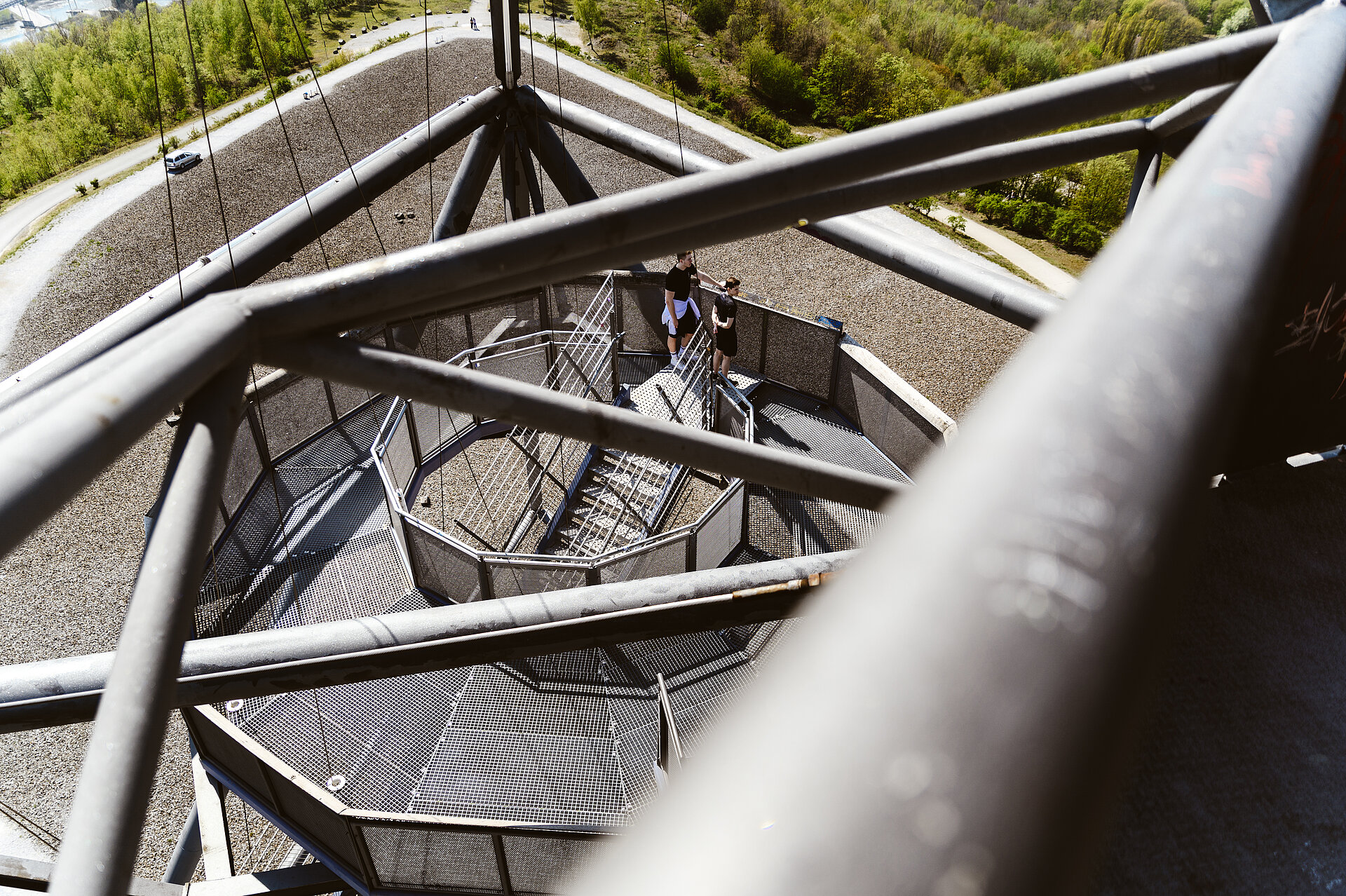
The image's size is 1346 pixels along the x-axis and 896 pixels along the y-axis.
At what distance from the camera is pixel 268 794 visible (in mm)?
8797

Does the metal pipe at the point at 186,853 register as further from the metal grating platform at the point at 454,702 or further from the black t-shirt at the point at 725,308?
the black t-shirt at the point at 725,308

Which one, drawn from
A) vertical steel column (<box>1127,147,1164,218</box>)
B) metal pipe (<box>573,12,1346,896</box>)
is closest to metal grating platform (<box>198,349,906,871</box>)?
vertical steel column (<box>1127,147,1164,218</box>)

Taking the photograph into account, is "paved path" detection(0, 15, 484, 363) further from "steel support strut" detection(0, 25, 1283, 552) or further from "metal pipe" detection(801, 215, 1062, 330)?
"steel support strut" detection(0, 25, 1283, 552)

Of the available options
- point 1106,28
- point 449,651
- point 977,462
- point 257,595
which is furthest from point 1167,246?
point 1106,28

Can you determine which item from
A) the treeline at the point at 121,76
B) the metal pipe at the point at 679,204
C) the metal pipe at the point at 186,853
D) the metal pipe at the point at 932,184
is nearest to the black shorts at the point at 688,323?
the metal pipe at the point at 932,184

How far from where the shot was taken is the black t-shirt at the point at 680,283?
14.3m

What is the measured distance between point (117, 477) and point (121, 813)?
15.5 metres

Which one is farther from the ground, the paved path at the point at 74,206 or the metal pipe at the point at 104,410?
the metal pipe at the point at 104,410

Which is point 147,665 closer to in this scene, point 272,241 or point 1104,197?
point 272,241

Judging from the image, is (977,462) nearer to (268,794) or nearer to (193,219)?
(268,794)

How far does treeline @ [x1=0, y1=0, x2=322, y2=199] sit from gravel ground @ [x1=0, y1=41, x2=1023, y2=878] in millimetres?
5994

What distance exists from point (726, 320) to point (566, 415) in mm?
10355

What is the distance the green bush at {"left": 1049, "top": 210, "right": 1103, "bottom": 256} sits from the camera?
24.5 meters

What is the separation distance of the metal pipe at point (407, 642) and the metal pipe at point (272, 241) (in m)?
2.59
